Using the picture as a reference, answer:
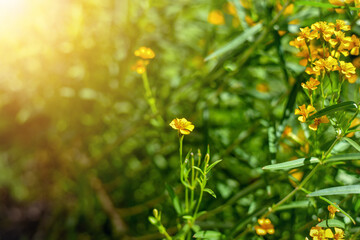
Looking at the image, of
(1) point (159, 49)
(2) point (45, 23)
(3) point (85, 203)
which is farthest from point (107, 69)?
(3) point (85, 203)

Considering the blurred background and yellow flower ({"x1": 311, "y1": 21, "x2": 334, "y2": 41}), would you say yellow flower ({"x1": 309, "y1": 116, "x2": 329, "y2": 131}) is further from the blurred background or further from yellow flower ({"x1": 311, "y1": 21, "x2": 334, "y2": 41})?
the blurred background

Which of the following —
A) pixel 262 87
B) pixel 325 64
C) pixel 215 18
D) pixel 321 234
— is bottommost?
pixel 262 87

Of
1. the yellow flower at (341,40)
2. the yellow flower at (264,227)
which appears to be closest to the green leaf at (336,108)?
the yellow flower at (341,40)

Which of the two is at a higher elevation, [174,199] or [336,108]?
[336,108]

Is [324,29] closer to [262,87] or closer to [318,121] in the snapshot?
[318,121]

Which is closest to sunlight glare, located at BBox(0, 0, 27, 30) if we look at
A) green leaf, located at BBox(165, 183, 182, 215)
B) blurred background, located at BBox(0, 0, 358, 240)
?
blurred background, located at BBox(0, 0, 358, 240)

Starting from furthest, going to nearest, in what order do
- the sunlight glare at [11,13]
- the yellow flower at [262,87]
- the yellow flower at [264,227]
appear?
1. the sunlight glare at [11,13]
2. the yellow flower at [262,87]
3. the yellow flower at [264,227]

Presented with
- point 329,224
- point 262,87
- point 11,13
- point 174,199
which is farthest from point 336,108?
point 11,13

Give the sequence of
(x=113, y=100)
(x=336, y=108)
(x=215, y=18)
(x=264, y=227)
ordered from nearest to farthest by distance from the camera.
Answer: (x=336, y=108) → (x=264, y=227) → (x=215, y=18) → (x=113, y=100)

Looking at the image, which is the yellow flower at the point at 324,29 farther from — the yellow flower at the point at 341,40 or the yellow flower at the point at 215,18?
the yellow flower at the point at 215,18
